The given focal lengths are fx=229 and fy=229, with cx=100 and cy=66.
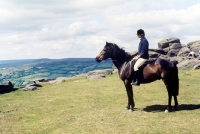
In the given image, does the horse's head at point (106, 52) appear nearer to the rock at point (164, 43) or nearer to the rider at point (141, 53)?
the rider at point (141, 53)

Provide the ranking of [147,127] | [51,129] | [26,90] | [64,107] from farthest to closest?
[26,90]
[64,107]
[51,129]
[147,127]

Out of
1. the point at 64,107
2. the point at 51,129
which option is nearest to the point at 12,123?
the point at 51,129

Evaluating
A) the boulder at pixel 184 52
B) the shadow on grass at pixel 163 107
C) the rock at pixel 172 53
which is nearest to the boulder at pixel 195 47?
the boulder at pixel 184 52

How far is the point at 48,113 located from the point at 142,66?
29.7ft

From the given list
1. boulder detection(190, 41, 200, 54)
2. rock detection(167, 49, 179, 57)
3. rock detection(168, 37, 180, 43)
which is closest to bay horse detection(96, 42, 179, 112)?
rock detection(167, 49, 179, 57)

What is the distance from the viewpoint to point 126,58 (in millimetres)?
18656

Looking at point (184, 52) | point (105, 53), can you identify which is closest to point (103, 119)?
point (105, 53)

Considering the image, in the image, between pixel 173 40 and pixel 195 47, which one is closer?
pixel 195 47

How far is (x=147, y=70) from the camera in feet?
57.7

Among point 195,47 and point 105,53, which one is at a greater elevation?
point 195,47

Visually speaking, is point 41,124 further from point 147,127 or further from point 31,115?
point 147,127

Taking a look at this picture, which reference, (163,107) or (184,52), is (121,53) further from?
(184,52)

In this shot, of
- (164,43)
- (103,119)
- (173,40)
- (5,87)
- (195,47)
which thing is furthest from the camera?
(173,40)

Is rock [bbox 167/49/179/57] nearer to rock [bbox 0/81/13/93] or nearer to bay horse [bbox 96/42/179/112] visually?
rock [bbox 0/81/13/93]
